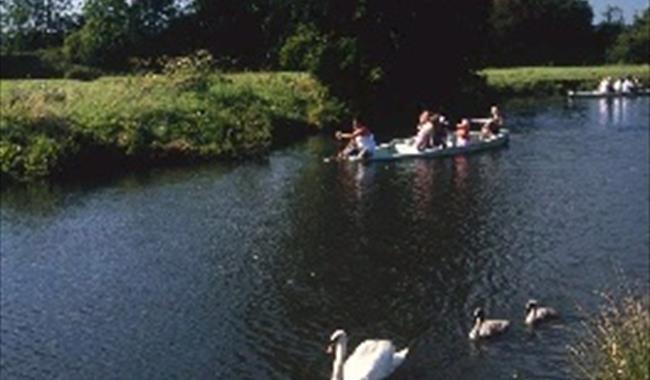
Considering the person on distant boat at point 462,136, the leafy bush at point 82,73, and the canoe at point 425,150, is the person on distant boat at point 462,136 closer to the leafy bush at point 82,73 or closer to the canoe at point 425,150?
the canoe at point 425,150

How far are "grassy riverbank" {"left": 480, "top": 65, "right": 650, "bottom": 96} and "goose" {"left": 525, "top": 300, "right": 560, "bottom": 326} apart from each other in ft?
194

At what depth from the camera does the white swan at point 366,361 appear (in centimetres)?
A: 1964

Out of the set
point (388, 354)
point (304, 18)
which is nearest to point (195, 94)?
point (304, 18)

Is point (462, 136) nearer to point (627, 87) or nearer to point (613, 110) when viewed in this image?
point (613, 110)

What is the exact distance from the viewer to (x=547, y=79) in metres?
86.2

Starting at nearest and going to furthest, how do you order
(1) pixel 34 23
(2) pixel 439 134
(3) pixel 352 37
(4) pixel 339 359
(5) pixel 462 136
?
(4) pixel 339 359 < (2) pixel 439 134 < (5) pixel 462 136 < (3) pixel 352 37 < (1) pixel 34 23

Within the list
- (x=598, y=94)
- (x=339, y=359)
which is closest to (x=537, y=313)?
(x=339, y=359)

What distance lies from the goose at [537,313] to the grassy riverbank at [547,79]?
59.3 meters

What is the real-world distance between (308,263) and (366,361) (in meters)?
8.79

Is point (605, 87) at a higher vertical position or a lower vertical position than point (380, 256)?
lower

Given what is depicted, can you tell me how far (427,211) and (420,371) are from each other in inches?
580

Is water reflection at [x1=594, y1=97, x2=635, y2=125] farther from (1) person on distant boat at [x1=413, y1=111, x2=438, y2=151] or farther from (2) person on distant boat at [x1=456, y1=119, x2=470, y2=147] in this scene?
(1) person on distant boat at [x1=413, y1=111, x2=438, y2=151]

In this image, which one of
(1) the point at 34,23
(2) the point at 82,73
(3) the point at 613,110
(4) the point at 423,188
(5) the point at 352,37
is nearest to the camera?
(4) the point at 423,188

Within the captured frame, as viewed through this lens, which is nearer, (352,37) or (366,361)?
(366,361)
